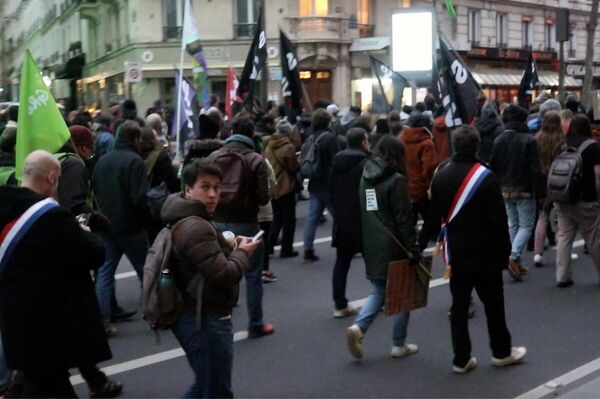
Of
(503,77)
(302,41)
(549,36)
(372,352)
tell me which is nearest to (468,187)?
(372,352)

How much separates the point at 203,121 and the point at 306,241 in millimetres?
2547

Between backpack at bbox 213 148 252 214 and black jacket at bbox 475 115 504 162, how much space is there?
17.4ft

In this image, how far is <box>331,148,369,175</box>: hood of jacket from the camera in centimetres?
830

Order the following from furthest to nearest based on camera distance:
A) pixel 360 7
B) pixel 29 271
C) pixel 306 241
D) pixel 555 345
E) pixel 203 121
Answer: pixel 360 7
pixel 306 241
pixel 203 121
pixel 555 345
pixel 29 271

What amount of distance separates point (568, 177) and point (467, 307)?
3.08 metres

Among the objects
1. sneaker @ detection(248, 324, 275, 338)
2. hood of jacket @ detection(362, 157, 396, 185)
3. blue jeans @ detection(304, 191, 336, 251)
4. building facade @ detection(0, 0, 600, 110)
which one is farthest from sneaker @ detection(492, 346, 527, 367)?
building facade @ detection(0, 0, 600, 110)

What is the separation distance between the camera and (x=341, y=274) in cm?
837

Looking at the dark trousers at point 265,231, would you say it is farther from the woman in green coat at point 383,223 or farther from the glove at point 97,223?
the glove at point 97,223

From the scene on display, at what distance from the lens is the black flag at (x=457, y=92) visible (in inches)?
392

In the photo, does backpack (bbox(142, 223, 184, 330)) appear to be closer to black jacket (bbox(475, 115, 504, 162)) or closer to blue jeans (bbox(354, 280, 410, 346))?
blue jeans (bbox(354, 280, 410, 346))

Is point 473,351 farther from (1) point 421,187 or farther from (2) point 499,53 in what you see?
(2) point 499,53

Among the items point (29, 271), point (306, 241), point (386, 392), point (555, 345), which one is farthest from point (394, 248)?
point (306, 241)

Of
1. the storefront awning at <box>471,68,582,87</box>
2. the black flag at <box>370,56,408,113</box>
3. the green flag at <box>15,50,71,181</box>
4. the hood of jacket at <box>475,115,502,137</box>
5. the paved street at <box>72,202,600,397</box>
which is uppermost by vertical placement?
the storefront awning at <box>471,68,582,87</box>

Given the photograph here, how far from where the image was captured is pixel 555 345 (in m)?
7.50
